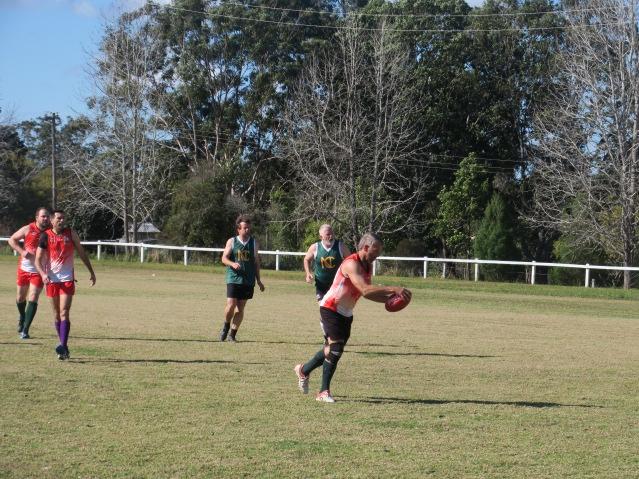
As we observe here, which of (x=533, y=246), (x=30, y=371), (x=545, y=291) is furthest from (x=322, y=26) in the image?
(x=30, y=371)

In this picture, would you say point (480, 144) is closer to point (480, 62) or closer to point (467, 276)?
point (480, 62)

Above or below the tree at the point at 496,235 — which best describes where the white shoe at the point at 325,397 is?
below

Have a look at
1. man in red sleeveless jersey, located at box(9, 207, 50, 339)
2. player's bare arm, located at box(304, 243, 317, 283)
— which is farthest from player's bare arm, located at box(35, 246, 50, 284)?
player's bare arm, located at box(304, 243, 317, 283)

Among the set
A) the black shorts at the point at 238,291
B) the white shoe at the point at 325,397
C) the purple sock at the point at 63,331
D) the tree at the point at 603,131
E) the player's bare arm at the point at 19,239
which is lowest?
the white shoe at the point at 325,397

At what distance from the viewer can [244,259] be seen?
55.0 ft

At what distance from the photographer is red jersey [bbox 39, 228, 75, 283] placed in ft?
44.5

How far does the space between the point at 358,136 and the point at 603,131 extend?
44.2 ft

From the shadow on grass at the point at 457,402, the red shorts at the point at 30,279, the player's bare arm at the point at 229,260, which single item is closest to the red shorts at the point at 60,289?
the red shorts at the point at 30,279

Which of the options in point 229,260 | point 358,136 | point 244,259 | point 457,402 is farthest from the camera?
point 358,136

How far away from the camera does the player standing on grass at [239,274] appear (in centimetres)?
1655

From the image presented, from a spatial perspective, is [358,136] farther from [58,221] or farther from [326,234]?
[58,221]

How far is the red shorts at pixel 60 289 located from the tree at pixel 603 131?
3314 cm

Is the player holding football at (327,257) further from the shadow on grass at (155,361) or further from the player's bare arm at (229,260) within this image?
the shadow on grass at (155,361)

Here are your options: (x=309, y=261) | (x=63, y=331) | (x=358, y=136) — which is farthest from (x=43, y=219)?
(x=358, y=136)
